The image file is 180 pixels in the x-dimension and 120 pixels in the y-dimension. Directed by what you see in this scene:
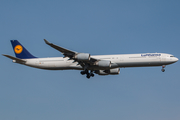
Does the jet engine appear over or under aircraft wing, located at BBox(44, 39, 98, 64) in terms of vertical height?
under

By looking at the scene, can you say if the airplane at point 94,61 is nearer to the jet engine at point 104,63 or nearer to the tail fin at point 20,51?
the jet engine at point 104,63

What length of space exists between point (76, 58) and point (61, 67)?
6510mm

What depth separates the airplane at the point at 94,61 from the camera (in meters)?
45.9

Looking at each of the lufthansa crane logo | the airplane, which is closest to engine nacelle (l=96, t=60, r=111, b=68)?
the airplane

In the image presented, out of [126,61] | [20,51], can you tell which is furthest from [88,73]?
[20,51]

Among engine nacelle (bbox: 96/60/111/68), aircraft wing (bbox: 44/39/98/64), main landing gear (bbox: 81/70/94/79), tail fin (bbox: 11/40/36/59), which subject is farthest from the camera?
tail fin (bbox: 11/40/36/59)

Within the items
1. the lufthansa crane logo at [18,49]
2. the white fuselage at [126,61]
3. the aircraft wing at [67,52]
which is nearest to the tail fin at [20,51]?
the lufthansa crane logo at [18,49]

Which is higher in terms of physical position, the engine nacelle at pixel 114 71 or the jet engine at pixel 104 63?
the jet engine at pixel 104 63

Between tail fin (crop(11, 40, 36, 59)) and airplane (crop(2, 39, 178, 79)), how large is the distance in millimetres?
960

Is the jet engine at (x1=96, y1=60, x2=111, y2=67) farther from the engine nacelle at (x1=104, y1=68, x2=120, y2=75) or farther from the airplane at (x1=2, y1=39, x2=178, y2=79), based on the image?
the engine nacelle at (x1=104, y1=68, x2=120, y2=75)

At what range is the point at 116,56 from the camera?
48.5m

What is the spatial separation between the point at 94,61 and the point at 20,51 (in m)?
17.1

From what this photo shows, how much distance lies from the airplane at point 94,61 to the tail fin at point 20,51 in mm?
960

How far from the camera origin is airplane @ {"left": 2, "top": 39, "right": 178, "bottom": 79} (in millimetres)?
45916
